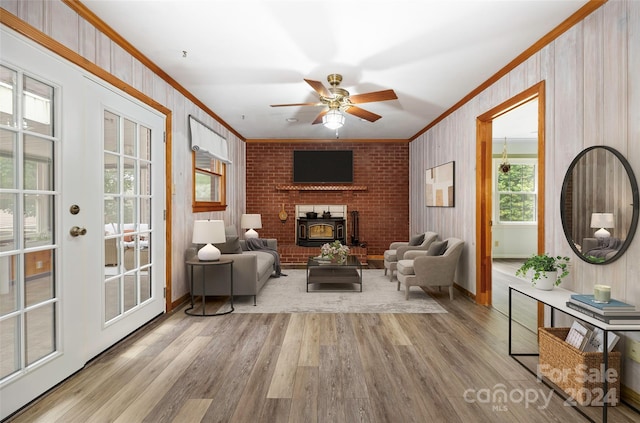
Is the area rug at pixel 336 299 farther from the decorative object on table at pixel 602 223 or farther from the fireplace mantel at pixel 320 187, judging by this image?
the fireplace mantel at pixel 320 187

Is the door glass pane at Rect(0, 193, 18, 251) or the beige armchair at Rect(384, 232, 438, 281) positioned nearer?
the door glass pane at Rect(0, 193, 18, 251)

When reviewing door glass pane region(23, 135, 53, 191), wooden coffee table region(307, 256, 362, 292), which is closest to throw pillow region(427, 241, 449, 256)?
wooden coffee table region(307, 256, 362, 292)

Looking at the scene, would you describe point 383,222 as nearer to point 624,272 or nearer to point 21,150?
point 624,272

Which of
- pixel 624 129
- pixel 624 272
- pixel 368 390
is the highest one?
pixel 624 129

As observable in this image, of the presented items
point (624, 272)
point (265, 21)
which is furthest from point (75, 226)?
point (624, 272)

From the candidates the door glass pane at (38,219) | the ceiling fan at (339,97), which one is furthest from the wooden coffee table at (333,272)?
the door glass pane at (38,219)

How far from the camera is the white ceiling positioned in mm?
2551

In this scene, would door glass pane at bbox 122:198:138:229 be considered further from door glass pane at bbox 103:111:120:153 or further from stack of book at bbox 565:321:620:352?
stack of book at bbox 565:321:620:352

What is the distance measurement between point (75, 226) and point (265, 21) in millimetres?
2047

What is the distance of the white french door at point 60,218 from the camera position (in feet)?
6.48

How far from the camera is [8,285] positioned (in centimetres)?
196

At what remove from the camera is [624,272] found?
2248mm

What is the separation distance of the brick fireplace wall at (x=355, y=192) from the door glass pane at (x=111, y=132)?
473cm

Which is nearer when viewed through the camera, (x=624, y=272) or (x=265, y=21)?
(x=624, y=272)
